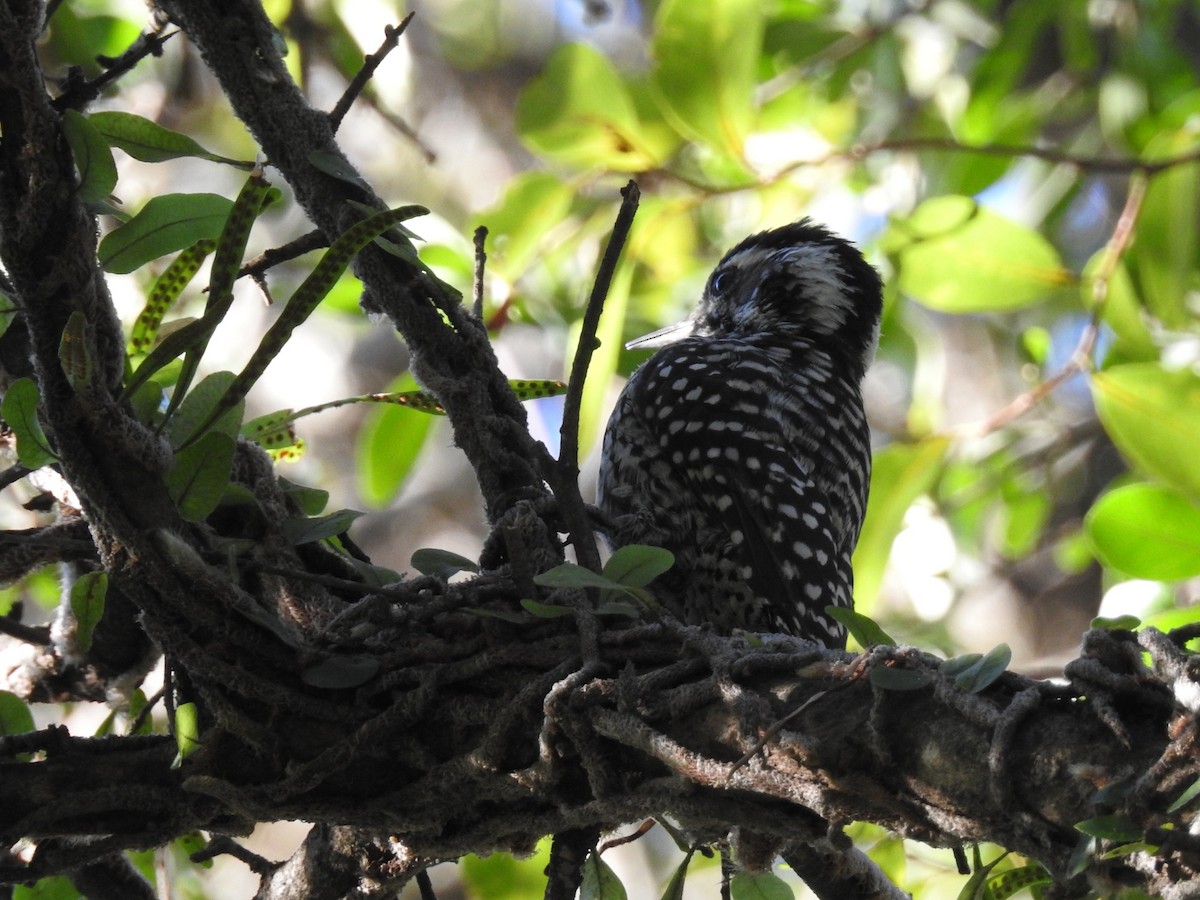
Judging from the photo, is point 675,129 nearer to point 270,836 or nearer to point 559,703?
point 559,703

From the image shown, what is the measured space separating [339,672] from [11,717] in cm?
Answer: 54

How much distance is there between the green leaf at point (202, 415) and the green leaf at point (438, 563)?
35cm

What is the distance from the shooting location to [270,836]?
24.5 feet

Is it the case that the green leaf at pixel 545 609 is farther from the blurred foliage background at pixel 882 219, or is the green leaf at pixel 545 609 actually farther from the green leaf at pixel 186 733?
the blurred foliage background at pixel 882 219

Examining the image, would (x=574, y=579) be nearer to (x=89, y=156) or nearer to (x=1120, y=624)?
(x=1120, y=624)

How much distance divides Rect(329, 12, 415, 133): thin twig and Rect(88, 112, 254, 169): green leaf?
0.60 ft

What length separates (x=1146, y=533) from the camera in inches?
87.7

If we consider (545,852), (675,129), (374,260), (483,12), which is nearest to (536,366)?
(483,12)

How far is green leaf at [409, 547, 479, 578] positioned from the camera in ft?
5.49

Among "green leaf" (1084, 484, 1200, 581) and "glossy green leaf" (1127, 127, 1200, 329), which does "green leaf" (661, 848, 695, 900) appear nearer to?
"green leaf" (1084, 484, 1200, 581)

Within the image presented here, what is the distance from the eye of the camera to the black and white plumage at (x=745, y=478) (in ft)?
7.94

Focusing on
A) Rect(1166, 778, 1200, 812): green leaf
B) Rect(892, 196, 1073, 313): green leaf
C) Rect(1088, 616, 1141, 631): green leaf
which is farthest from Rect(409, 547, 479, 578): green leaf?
Rect(892, 196, 1073, 313): green leaf

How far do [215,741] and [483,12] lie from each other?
23.0 ft

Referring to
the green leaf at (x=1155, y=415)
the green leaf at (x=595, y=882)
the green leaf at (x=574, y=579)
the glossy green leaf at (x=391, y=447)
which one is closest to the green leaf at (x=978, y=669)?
the green leaf at (x=574, y=579)
